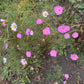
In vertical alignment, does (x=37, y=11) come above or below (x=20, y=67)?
above

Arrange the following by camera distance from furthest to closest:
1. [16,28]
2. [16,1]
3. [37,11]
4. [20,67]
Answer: [16,1] < [37,11] < [20,67] < [16,28]

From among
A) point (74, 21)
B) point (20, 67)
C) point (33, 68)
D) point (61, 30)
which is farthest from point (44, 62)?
point (74, 21)

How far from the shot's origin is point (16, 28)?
1.31 metres

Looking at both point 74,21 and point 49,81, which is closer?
point 49,81

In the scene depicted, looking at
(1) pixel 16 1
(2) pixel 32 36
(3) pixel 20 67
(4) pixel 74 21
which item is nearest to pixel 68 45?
(4) pixel 74 21

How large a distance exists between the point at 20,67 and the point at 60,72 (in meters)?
0.53

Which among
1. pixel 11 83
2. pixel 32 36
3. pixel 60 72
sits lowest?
pixel 11 83

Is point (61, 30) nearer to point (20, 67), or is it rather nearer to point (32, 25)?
point (32, 25)

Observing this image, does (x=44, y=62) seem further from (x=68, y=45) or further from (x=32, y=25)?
(x=32, y=25)

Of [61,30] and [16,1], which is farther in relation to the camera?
[16,1]

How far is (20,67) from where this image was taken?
1451mm

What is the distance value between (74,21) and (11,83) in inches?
48.1

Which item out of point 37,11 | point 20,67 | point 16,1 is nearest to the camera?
point 20,67

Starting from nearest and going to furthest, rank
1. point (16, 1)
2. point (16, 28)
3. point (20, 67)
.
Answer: point (16, 28) < point (20, 67) < point (16, 1)
